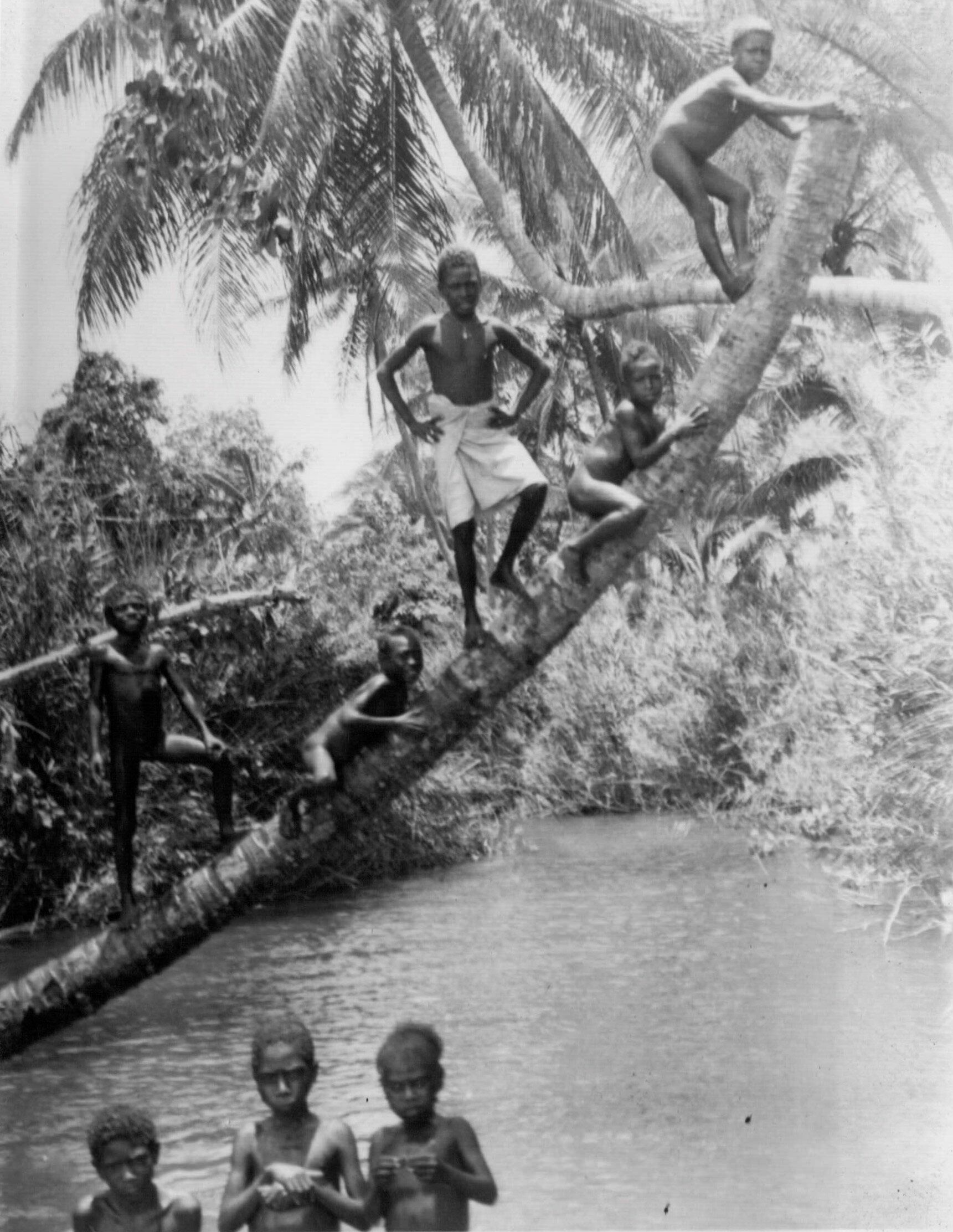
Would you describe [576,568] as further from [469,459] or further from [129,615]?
[129,615]

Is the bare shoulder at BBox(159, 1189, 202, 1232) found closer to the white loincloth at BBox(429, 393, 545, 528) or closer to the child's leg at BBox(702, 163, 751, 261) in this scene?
the white loincloth at BBox(429, 393, 545, 528)

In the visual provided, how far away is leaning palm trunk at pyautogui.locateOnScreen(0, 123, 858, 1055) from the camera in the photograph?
6.14m

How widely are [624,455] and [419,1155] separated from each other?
2.94 metres

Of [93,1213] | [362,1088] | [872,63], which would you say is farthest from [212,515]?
[93,1213]

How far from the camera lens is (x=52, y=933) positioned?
15414mm

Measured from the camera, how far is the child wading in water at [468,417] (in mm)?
6516

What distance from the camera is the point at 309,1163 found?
537 centimetres

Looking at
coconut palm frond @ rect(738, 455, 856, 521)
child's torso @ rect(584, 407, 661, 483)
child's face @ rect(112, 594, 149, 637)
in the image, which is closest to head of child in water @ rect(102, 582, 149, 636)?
child's face @ rect(112, 594, 149, 637)

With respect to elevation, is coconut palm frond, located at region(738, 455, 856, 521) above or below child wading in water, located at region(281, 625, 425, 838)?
above

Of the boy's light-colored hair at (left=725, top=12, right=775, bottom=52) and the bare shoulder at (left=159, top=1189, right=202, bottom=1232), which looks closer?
the bare shoulder at (left=159, top=1189, right=202, bottom=1232)

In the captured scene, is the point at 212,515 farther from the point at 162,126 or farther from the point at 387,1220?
the point at 387,1220

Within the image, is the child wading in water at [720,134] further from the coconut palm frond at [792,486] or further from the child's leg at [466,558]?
the coconut palm frond at [792,486]

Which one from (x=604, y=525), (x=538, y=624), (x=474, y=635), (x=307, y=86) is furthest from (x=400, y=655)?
(x=307, y=86)

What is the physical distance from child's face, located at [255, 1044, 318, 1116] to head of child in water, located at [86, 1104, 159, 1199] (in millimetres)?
438
